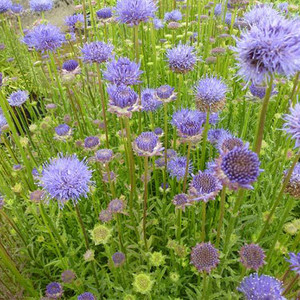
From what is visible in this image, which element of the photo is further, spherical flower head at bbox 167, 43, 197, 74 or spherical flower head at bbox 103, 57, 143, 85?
spherical flower head at bbox 167, 43, 197, 74

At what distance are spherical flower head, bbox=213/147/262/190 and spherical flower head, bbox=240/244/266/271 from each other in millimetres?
626

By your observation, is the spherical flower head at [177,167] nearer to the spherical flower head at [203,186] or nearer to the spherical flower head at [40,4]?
the spherical flower head at [203,186]

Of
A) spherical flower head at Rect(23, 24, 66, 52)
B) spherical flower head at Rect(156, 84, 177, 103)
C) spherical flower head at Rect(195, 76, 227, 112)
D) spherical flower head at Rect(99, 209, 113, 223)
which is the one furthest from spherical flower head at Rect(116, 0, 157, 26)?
spherical flower head at Rect(99, 209, 113, 223)

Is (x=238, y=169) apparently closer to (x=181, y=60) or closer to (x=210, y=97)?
(x=210, y=97)

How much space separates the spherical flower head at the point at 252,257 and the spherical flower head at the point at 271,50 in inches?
41.2

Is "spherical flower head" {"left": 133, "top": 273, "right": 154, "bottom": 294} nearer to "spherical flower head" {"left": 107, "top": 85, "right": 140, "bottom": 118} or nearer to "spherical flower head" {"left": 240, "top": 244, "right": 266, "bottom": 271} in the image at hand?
"spherical flower head" {"left": 240, "top": 244, "right": 266, "bottom": 271}

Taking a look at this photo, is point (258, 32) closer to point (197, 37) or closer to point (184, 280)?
point (184, 280)

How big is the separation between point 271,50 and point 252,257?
1212mm

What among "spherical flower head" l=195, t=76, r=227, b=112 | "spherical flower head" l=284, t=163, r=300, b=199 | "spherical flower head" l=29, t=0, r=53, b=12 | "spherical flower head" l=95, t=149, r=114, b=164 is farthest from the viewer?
"spherical flower head" l=29, t=0, r=53, b=12

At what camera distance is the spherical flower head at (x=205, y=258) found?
1.78 m

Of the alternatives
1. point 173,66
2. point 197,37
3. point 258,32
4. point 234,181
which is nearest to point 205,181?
point 234,181

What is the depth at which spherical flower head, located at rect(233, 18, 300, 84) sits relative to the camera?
1434 mm

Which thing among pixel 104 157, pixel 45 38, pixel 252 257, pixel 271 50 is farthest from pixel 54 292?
pixel 45 38

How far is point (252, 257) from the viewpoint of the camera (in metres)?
1.84
